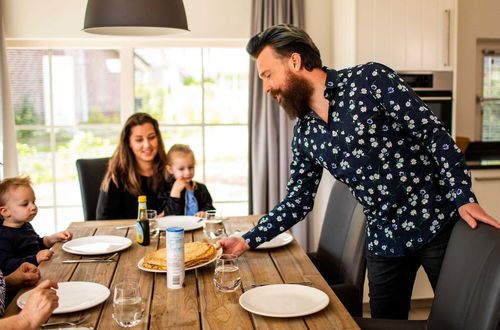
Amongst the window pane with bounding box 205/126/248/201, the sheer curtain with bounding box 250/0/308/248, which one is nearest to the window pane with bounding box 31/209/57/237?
the window pane with bounding box 205/126/248/201

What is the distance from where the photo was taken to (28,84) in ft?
14.0

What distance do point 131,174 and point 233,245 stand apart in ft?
3.93

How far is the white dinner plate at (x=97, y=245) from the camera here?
93.8 inches

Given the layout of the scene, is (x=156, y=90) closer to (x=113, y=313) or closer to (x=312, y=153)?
(x=312, y=153)

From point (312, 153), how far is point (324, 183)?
211 centimetres

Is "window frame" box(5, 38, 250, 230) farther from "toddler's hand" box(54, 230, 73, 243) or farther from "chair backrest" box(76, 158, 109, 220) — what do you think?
"toddler's hand" box(54, 230, 73, 243)

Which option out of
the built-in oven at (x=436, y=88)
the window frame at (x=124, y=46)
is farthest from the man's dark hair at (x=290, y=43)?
the window frame at (x=124, y=46)

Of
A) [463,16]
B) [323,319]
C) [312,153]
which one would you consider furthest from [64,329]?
[463,16]

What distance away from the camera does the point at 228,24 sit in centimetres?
423

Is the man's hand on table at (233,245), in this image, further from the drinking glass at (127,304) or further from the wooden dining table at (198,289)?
the drinking glass at (127,304)

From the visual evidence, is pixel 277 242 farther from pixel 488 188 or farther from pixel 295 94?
pixel 488 188

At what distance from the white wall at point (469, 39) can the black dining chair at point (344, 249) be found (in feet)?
6.86

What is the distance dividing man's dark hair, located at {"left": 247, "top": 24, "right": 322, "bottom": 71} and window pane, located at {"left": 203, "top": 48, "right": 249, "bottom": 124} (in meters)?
2.19

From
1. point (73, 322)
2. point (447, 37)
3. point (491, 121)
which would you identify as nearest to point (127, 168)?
point (73, 322)
